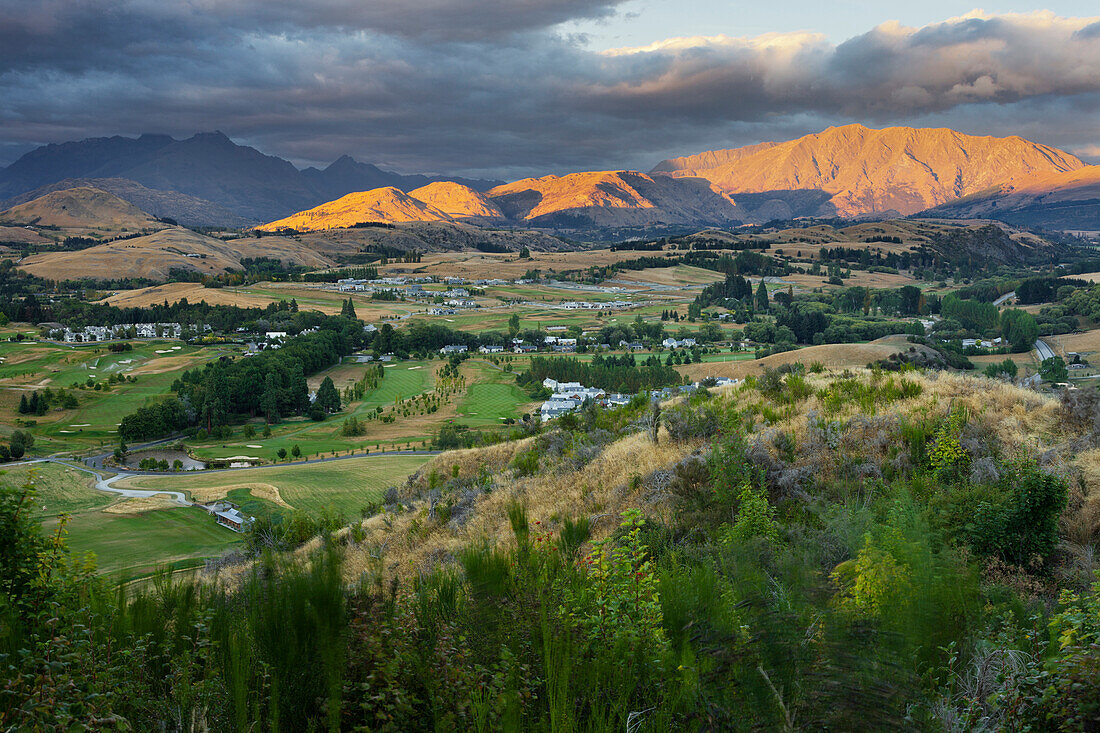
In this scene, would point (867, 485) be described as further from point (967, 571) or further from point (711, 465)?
point (967, 571)

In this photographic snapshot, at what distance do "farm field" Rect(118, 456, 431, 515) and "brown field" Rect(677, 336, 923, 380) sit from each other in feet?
126

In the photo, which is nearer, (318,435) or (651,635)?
(651,635)

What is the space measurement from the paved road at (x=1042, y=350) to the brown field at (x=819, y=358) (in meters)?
14.7

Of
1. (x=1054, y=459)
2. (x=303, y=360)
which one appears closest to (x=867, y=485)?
(x=1054, y=459)

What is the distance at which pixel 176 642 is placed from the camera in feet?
15.2

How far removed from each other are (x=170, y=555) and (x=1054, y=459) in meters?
31.8

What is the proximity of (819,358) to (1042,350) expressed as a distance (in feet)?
118

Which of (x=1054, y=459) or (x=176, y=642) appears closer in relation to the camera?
(x=176, y=642)

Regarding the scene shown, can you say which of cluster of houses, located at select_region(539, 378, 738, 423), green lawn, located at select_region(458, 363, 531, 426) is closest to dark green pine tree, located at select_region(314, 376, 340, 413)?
green lawn, located at select_region(458, 363, 531, 426)

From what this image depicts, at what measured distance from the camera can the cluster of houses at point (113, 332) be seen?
4646 inches

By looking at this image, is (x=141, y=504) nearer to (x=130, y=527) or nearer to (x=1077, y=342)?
(x=130, y=527)

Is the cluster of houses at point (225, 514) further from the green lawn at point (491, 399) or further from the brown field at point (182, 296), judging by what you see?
the brown field at point (182, 296)

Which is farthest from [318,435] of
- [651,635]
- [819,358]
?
[651,635]

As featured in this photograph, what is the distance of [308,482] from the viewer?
1812 inches
